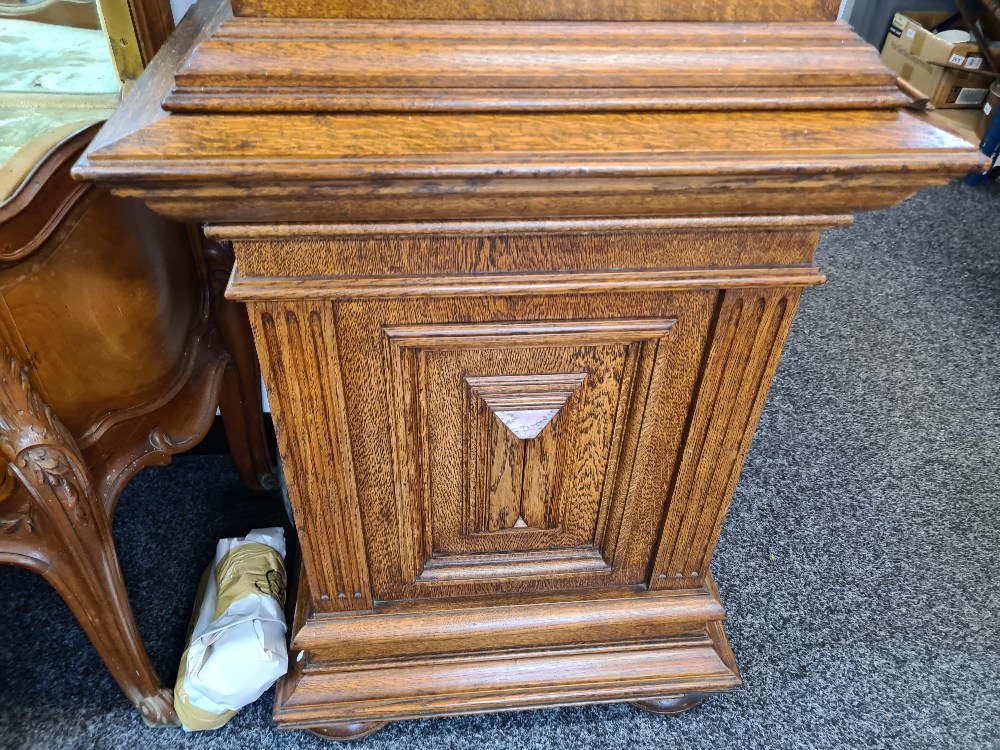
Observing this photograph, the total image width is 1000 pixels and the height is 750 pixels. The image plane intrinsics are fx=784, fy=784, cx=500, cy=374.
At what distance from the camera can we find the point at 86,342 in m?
0.76

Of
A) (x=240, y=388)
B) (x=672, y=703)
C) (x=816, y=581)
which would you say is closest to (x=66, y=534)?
(x=240, y=388)

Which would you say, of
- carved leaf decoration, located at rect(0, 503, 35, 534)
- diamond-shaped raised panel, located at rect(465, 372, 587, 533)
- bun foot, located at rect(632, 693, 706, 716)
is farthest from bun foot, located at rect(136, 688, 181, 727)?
bun foot, located at rect(632, 693, 706, 716)

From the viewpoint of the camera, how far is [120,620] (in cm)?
87

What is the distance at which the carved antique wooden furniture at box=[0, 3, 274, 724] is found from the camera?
2.25ft

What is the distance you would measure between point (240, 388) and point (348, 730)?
488mm

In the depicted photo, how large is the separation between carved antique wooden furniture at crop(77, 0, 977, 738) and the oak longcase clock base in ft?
0.08

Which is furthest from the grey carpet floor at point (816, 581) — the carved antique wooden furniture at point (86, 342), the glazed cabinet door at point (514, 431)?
the glazed cabinet door at point (514, 431)

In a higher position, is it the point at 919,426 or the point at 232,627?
the point at 232,627

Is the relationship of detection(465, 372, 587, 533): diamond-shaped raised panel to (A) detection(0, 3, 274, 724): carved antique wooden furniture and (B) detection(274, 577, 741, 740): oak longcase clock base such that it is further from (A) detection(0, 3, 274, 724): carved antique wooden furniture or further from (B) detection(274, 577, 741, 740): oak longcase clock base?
(A) detection(0, 3, 274, 724): carved antique wooden furniture

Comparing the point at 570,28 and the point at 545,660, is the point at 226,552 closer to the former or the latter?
the point at 545,660

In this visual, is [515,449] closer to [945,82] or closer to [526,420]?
[526,420]

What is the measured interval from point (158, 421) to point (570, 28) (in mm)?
658

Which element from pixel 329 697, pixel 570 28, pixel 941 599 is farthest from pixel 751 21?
pixel 941 599

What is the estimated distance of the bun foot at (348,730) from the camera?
0.92 m
